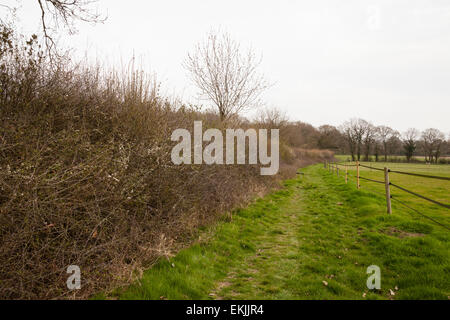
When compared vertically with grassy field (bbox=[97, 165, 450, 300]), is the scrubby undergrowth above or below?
above

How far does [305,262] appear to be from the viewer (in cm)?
482

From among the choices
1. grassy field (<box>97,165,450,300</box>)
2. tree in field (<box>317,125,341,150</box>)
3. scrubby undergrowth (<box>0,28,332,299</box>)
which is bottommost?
grassy field (<box>97,165,450,300</box>)

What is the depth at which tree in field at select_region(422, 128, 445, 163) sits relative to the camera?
191 feet

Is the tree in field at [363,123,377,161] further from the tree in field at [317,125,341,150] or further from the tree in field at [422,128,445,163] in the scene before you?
the tree in field at [422,128,445,163]

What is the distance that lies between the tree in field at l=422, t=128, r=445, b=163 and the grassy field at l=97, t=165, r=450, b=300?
67.2 meters

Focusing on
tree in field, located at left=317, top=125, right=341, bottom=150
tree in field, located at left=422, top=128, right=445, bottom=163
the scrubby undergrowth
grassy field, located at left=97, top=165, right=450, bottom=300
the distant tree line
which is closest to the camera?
the scrubby undergrowth

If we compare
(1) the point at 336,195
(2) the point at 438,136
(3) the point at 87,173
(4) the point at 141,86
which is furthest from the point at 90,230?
(2) the point at 438,136

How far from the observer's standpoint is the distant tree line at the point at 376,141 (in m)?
61.6

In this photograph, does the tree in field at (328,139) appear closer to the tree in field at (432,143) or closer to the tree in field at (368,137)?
the tree in field at (368,137)

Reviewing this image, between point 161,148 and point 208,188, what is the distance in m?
2.50

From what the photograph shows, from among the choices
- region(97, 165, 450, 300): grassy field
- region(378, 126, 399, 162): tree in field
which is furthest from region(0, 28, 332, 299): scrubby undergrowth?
region(378, 126, 399, 162): tree in field

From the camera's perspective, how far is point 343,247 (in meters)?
5.57
